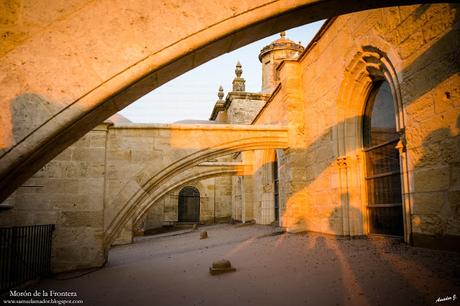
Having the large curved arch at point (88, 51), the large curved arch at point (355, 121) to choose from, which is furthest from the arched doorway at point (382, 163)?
the large curved arch at point (88, 51)

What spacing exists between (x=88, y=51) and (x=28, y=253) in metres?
4.91

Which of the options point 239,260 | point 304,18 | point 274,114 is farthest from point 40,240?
point 274,114

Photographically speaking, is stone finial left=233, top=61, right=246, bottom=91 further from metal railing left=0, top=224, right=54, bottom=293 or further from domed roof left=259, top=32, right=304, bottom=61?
metal railing left=0, top=224, right=54, bottom=293

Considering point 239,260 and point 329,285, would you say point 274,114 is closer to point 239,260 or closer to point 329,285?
point 239,260

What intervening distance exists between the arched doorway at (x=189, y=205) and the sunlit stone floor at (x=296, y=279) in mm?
12549

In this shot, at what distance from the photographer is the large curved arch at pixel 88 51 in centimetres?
Answer: 132

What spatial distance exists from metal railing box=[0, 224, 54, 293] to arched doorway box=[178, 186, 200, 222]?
12.8m

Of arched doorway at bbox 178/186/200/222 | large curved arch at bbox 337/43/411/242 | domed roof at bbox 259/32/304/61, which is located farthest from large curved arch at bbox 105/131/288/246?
domed roof at bbox 259/32/304/61

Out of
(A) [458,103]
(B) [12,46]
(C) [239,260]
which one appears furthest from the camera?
(C) [239,260]

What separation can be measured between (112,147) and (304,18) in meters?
5.47

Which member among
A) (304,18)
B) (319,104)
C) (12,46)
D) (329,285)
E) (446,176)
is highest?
(319,104)

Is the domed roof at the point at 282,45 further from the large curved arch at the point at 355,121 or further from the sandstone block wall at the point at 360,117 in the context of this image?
the large curved arch at the point at 355,121

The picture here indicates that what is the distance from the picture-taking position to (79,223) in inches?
215

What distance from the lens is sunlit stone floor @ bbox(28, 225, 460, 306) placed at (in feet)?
8.16
